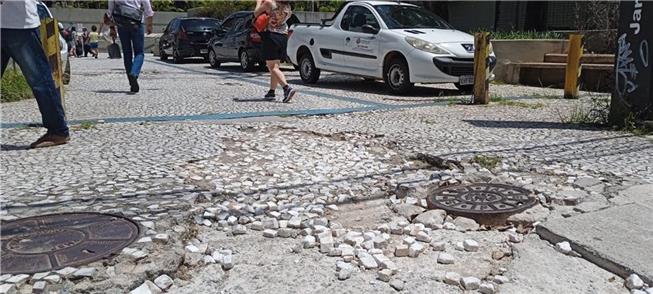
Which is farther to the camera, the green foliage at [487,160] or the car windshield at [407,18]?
the car windshield at [407,18]

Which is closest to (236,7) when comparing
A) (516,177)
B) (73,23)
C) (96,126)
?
(73,23)

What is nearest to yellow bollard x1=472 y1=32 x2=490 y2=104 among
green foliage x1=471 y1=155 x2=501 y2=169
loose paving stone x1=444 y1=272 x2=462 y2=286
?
green foliage x1=471 y1=155 x2=501 y2=169

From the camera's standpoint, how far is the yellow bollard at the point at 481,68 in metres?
8.49

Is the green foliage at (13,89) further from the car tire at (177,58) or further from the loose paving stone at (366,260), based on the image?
the car tire at (177,58)

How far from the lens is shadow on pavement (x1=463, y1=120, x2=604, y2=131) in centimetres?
648

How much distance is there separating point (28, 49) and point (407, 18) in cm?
705

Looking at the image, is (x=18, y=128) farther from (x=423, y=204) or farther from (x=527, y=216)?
(x=527, y=216)

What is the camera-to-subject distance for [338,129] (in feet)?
20.5

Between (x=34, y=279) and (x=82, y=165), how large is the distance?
2112 mm

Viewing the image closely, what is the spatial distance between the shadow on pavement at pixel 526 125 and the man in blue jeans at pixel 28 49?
4.37 metres

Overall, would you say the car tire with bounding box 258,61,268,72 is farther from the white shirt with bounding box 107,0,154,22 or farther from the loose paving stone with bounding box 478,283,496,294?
the loose paving stone with bounding box 478,283,496,294

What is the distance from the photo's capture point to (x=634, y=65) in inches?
238

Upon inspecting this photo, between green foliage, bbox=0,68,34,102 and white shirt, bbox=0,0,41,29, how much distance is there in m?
3.75

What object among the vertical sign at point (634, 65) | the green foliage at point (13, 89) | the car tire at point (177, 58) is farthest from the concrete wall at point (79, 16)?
the vertical sign at point (634, 65)
